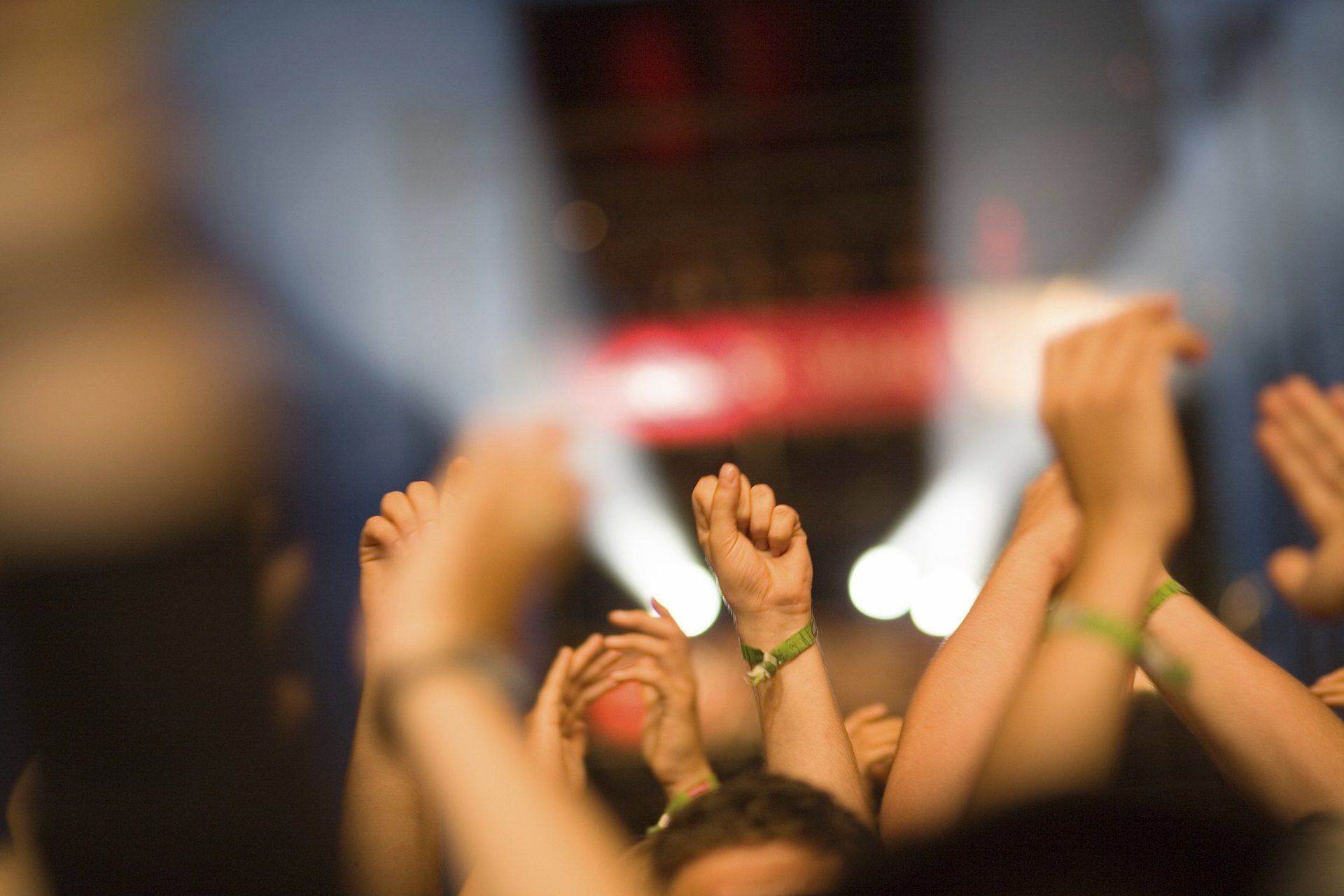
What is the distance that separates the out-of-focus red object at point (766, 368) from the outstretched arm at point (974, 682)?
162 inches

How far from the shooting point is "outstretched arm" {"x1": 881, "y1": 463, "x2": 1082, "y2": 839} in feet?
2.65

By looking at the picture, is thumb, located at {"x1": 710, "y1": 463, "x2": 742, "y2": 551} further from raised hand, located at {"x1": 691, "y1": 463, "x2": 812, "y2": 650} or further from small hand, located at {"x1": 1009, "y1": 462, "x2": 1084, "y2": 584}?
small hand, located at {"x1": 1009, "y1": 462, "x2": 1084, "y2": 584}

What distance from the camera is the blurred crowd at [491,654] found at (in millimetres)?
573

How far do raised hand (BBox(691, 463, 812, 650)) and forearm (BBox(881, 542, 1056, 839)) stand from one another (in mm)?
134

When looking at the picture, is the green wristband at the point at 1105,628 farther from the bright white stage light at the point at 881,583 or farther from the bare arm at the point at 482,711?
the bright white stage light at the point at 881,583

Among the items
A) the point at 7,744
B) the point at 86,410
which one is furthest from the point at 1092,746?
the point at 7,744

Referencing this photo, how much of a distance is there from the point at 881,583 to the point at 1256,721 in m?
5.10

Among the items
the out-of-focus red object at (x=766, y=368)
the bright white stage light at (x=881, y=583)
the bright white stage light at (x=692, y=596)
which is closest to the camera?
the bright white stage light at (x=692, y=596)

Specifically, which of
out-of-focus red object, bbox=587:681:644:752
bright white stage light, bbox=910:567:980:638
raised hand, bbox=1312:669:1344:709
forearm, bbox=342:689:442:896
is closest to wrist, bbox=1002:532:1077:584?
raised hand, bbox=1312:669:1344:709

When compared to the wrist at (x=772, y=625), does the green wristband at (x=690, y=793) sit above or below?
below

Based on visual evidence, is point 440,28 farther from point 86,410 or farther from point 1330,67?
point 86,410

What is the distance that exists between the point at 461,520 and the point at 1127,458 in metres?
0.43

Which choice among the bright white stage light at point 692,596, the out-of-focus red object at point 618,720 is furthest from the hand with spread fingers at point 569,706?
the bright white stage light at point 692,596

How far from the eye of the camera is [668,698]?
3.49 ft
